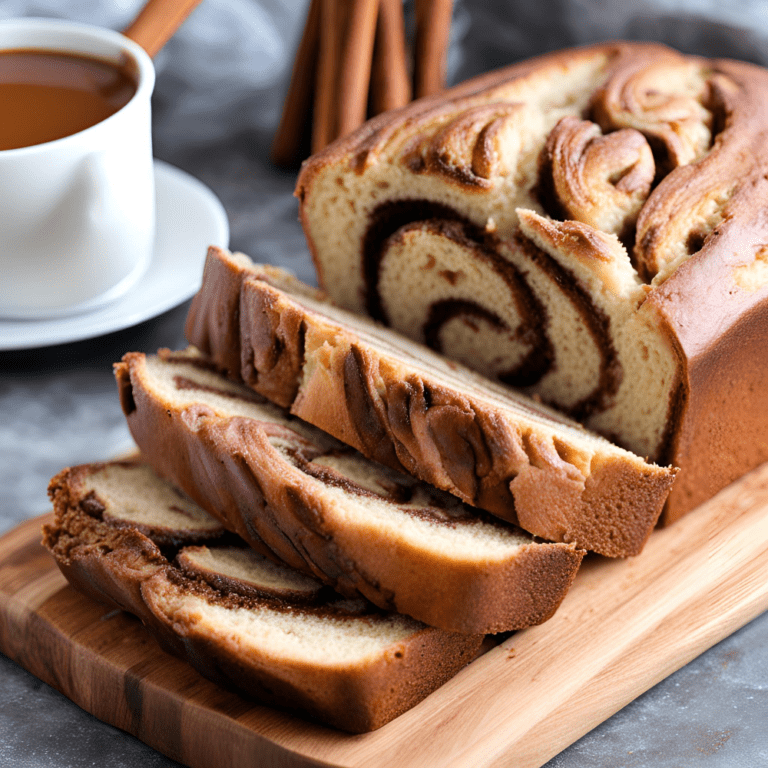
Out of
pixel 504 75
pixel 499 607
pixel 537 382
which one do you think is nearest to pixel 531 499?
pixel 499 607

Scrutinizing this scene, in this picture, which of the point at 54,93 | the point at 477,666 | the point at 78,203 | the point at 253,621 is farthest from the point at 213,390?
the point at 54,93

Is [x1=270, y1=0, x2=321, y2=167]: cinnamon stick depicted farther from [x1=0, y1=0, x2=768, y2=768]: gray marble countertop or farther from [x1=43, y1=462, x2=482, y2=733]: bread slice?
[x1=43, y1=462, x2=482, y2=733]: bread slice

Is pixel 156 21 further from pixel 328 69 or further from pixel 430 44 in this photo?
pixel 430 44

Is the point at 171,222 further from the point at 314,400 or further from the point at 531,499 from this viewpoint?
the point at 531,499

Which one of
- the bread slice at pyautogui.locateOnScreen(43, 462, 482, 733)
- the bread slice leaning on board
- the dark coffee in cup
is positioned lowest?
the bread slice at pyautogui.locateOnScreen(43, 462, 482, 733)

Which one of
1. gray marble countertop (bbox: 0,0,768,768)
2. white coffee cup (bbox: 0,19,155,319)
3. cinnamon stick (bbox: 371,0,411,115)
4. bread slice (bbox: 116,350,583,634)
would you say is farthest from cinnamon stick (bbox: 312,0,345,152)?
bread slice (bbox: 116,350,583,634)

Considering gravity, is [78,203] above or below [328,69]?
below
